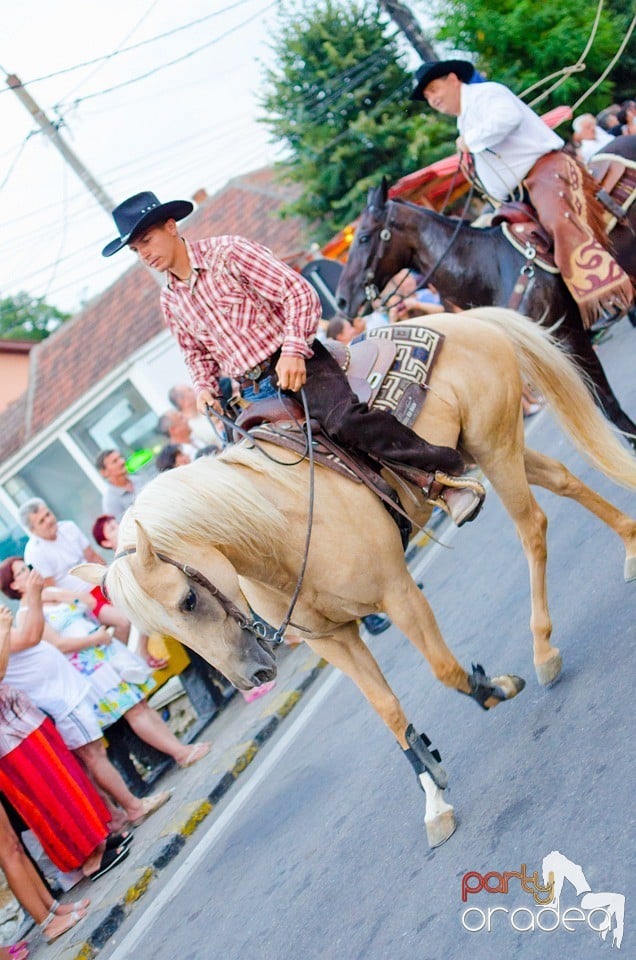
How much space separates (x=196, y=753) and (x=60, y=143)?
1446 centimetres

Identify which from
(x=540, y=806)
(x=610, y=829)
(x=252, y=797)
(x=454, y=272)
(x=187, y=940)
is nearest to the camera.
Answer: (x=610, y=829)

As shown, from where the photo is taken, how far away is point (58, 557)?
7.95 m

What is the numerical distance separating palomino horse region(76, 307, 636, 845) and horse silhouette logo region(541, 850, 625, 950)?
82 centimetres

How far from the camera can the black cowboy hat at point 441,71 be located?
21.2ft

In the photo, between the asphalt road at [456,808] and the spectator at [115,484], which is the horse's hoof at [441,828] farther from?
the spectator at [115,484]

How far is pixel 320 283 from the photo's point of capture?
15734mm

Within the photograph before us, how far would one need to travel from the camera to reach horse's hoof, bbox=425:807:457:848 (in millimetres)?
4070

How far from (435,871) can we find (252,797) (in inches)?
98.5

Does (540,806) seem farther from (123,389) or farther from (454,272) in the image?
(123,389)

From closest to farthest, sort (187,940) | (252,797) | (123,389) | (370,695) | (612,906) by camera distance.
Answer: (612,906)
(370,695)
(187,940)
(252,797)
(123,389)

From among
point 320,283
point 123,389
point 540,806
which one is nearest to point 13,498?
point 123,389

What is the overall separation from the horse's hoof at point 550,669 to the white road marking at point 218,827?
2445 millimetres

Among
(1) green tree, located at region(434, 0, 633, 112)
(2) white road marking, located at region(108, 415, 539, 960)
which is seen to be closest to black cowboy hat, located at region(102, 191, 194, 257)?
(2) white road marking, located at region(108, 415, 539, 960)

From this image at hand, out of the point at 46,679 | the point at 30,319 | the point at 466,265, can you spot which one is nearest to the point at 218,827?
the point at 46,679
